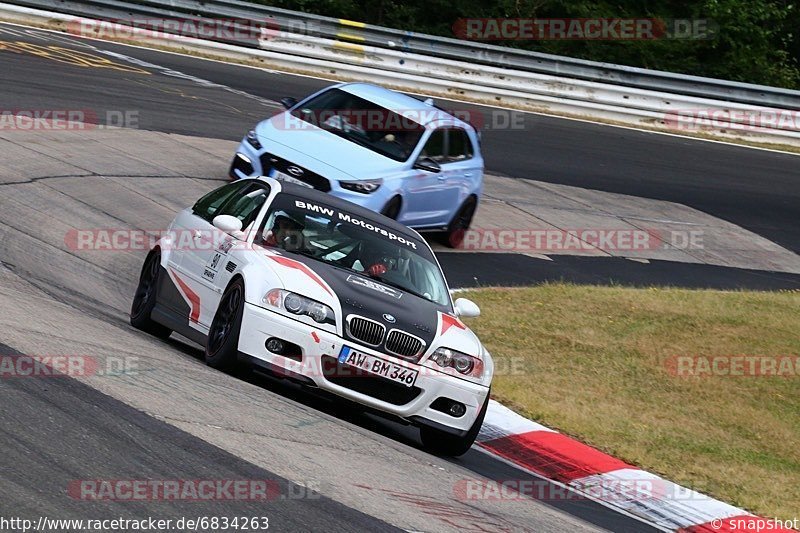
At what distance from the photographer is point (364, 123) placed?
16.1 m

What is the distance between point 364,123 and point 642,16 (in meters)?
21.8

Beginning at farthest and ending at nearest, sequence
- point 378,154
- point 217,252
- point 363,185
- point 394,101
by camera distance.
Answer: point 394,101 < point 378,154 < point 363,185 < point 217,252

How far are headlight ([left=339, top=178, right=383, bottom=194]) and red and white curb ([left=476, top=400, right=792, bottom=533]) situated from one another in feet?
15.9

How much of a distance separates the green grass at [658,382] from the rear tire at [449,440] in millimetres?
1623

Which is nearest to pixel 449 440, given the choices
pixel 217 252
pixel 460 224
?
pixel 217 252

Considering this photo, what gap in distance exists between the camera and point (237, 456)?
6.78 meters

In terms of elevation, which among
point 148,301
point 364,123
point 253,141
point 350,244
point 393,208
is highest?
point 364,123

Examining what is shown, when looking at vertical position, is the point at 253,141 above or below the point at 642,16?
below

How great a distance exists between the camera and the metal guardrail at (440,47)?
26.5 m

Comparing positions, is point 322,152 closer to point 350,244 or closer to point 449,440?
point 350,244

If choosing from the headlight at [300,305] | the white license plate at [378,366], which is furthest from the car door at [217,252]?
the white license plate at [378,366]

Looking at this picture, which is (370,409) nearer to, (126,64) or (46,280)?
(46,280)

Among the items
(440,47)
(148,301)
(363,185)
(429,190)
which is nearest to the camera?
(148,301)

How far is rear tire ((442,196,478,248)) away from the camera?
17.3 m
